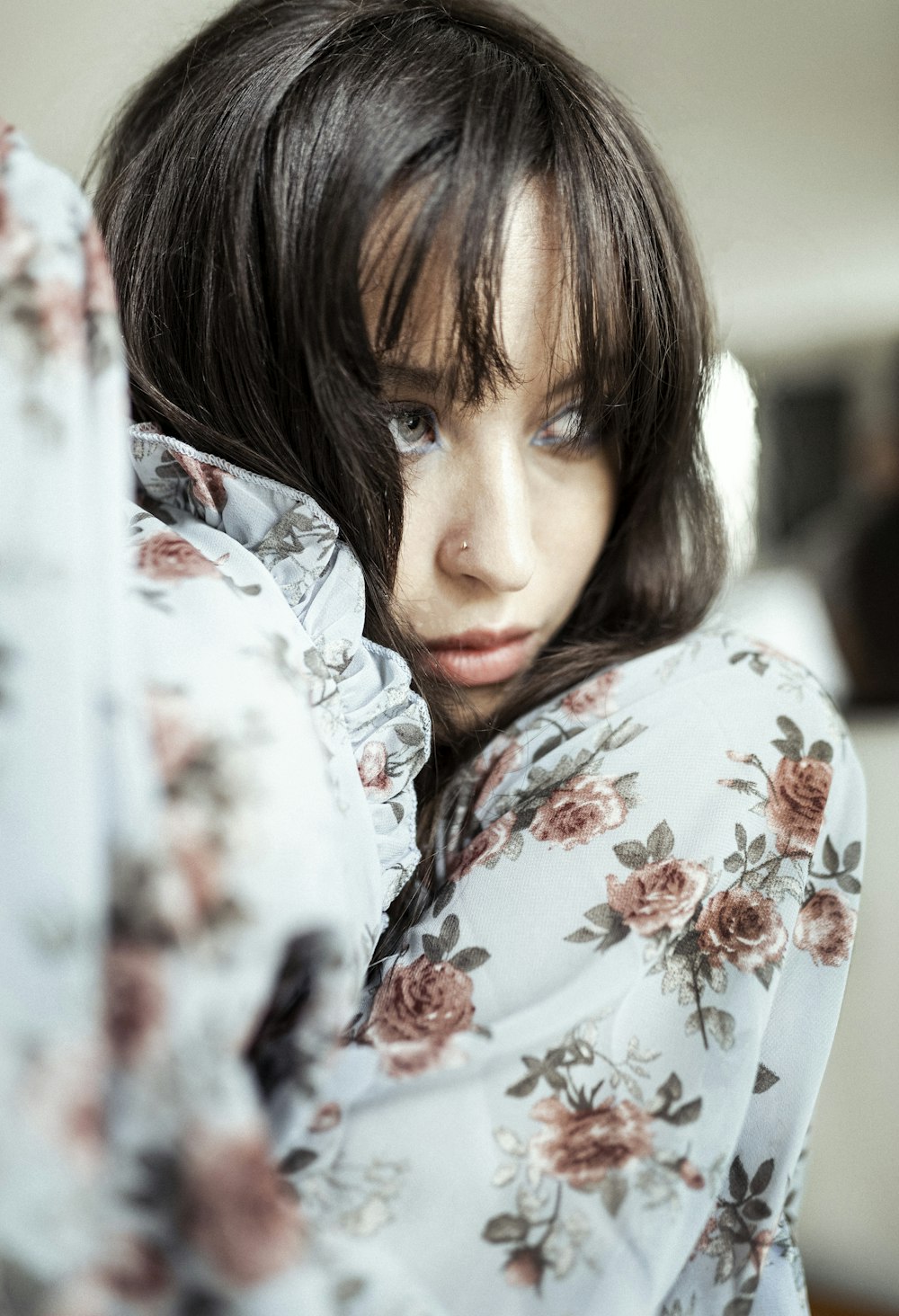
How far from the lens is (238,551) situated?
0.48m

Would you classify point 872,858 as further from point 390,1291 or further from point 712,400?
point 390,1291

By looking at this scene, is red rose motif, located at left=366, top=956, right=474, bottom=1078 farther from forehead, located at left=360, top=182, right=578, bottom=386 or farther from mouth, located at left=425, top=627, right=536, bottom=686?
forehead, located at left=360, top=182, right=578, bottom=386

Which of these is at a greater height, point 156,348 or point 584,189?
point 584,189

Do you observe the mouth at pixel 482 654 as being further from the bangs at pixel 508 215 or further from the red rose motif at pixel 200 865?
the red rose motif at pixel 200 865

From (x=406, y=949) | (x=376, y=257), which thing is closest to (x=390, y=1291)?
(x=406, y=949)

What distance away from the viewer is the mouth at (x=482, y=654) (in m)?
0.66

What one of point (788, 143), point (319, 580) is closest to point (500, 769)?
point (319, 580)

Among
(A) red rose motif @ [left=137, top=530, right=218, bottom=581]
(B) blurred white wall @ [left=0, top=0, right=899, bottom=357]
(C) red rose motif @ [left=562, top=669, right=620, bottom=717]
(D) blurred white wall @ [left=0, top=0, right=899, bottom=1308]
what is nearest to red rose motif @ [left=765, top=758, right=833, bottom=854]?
(C) red rose motif @ [left=562, top=669, right=620, bottom=717]

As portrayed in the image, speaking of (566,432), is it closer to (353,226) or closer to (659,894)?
(353,226)

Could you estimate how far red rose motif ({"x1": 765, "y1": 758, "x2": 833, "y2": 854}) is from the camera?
0.55 meters

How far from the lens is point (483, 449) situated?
1.96 feet

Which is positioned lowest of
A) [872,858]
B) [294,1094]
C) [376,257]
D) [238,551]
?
[872,858]

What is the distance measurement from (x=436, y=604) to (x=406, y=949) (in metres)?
0.21

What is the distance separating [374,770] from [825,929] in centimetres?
28
